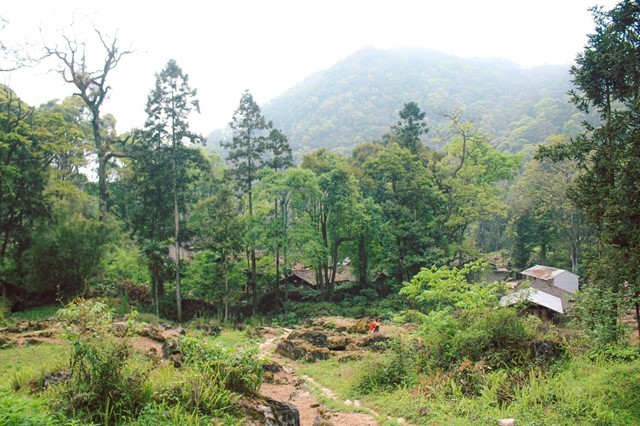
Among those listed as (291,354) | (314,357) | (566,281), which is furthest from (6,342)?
(566,281)

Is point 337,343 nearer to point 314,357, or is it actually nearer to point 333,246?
point 314,357

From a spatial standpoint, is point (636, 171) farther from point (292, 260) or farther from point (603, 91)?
point (292, 260)

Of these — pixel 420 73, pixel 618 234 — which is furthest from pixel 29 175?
pixel 420 73

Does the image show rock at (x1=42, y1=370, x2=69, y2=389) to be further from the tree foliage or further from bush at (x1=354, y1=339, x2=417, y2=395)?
the tree foliage

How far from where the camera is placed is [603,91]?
13.5m

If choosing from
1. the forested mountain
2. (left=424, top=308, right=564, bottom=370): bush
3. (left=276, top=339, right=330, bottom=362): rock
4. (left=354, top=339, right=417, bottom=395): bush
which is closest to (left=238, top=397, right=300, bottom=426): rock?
(left=354, top=339, right=417, bottom=395): bush

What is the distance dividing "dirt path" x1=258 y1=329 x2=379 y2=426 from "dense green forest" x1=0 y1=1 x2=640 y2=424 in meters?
0.83

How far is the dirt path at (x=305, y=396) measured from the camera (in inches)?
309

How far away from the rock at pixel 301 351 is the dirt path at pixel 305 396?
523mm

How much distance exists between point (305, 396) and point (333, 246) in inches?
748

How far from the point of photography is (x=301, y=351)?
1465 cm

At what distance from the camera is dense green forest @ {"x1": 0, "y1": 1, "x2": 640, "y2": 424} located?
6.97 metres

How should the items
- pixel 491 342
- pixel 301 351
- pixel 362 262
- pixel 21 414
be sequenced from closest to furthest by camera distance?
pixel 21 414
pixel 491 342
pixel 301 351
pixel 362 262

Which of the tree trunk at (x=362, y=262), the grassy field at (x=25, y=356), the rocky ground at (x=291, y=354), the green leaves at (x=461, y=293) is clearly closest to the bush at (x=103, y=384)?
the rocky ground at (x=291, y=354)
